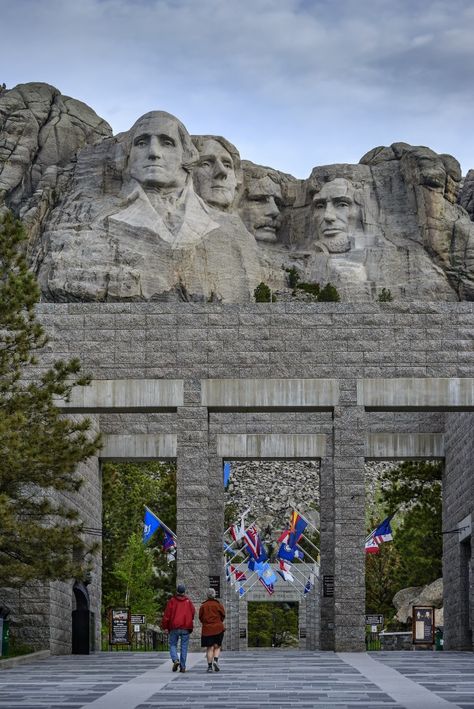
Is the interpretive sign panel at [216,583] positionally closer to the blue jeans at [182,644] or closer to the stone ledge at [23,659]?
the stone ledge at [23,659]

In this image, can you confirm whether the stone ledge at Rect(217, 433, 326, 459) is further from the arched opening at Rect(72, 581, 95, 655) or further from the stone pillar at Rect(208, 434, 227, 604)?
the arched opening at Rect(72, 581, 95, 655)

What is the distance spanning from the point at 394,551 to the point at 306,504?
63.2 feet

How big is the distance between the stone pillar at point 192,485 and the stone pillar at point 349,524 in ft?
7.42

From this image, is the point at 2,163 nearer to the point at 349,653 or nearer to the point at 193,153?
the point at 193,153

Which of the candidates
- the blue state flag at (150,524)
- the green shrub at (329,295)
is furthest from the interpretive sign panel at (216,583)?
the green shrub at (329,295)

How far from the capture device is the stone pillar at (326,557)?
2391cm

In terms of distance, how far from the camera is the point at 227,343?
22.8m

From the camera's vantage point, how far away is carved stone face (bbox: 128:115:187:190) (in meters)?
62.8

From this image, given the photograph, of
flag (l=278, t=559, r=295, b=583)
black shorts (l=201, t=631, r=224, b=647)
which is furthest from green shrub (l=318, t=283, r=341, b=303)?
black shorts (l=201, t=631, r=224, b=647)

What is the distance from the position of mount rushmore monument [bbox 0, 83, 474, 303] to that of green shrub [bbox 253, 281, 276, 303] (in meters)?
1.07

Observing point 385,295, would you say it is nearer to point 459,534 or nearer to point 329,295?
point 329,295

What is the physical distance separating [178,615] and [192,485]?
17.8ft

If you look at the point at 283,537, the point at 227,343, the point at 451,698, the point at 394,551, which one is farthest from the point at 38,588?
the point at 394,551

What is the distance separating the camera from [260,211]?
2682 inches
